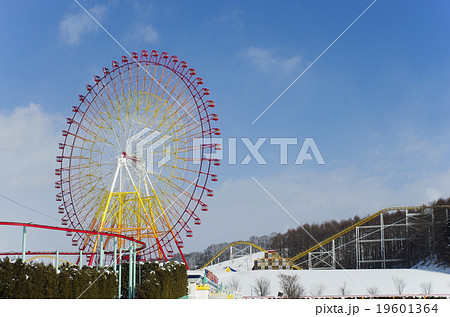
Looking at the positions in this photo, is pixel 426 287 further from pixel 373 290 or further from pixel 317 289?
pixel 317 289

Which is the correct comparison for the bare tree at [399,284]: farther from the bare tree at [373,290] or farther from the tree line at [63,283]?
the tree line at [63,283]

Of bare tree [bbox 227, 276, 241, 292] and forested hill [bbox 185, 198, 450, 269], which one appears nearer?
bare tree [bbox 227, 276, 241, 292]

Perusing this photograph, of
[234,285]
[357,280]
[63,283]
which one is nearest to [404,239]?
[357,280]

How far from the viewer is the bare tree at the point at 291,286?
175ft

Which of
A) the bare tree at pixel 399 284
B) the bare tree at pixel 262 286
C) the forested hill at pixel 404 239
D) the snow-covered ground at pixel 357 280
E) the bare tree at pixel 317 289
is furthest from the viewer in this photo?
the forested hill at pixel 404 239

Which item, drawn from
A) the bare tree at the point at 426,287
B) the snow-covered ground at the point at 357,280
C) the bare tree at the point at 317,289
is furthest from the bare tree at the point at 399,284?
the bare tree at the point at 317,289

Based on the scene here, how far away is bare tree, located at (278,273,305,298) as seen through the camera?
5338cm

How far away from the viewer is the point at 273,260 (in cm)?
7281

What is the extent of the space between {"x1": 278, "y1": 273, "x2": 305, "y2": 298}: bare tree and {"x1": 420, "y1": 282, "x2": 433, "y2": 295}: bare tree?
1225cm

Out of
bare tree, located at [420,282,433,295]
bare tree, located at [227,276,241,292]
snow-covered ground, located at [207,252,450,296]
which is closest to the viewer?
bare tree, located at [420,282,433,295]

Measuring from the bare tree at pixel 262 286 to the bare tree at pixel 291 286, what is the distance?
175 centimetres

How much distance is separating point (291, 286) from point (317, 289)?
4140 mm

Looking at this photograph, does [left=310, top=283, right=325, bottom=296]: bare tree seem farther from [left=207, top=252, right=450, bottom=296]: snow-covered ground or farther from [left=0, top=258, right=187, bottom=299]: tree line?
[left=0, top=258, right=187, bottom=299]: tree line

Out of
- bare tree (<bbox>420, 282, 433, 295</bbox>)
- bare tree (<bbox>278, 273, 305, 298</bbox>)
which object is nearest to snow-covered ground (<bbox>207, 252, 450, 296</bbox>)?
bare tree (<bbox>420, 282, 433, 295</bbox>)
